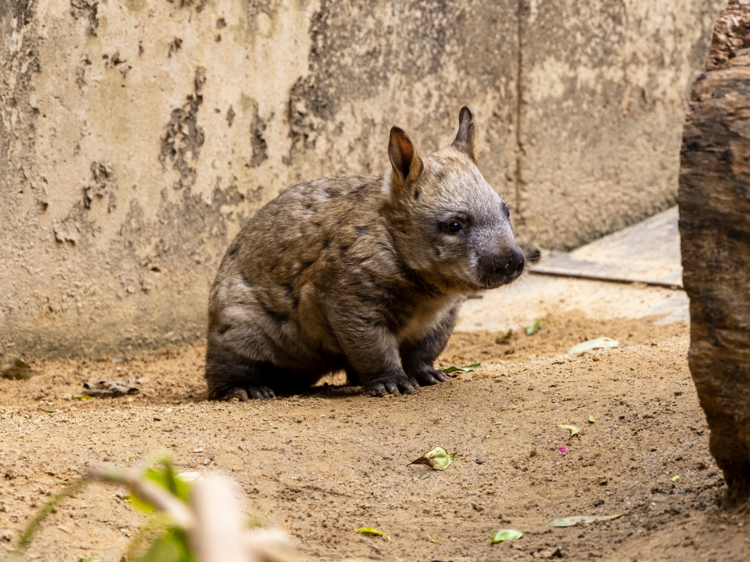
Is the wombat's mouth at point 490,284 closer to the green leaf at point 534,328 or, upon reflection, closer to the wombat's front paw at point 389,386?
the wombat's front paw at point 389,386

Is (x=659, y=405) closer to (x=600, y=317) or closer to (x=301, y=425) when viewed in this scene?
(x=301, y=425)

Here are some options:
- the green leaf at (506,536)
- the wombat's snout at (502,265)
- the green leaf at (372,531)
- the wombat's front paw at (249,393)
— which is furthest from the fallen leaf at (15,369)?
the green leaf at (506,536)

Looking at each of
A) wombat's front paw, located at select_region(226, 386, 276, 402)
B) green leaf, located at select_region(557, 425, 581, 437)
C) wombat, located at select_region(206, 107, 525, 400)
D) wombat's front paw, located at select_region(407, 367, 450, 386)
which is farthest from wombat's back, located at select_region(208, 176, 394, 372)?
green leaf, located at select_region(557, 425, 581, 437)

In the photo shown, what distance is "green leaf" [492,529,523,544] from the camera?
8.48 feet

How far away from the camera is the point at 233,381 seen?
186 inches

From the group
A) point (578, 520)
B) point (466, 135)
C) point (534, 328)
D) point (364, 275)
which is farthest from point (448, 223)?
point (534, 328)

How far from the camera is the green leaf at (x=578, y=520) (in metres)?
2.66

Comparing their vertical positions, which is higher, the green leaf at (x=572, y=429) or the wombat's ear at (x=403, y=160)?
the wombat's ear at (x=403, y=160)

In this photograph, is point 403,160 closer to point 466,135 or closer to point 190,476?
point 466,135

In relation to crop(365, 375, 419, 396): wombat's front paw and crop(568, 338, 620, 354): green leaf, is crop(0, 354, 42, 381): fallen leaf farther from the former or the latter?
crop(568, 338, 620, 354): green leaf

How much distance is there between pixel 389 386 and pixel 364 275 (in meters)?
0.59

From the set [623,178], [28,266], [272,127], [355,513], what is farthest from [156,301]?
[623,178]

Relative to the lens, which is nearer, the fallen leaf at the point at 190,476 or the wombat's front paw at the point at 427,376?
the fallen leaf at the point at 190,476

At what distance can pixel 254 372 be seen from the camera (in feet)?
15.6
